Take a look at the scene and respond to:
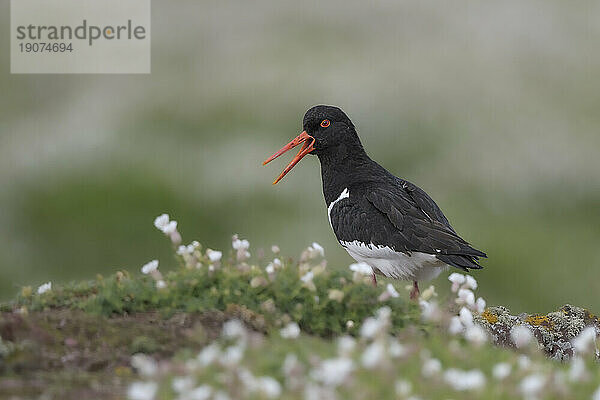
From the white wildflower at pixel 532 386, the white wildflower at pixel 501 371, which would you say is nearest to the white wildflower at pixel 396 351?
the white wildflower at pixel 501 371

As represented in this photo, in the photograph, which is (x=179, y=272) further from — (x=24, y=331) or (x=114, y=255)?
(x=114, y=255)

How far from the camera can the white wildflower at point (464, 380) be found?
5.54 meters

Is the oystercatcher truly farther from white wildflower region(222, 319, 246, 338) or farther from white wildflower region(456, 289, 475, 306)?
white wildflower region(222, 319, 246, 338)

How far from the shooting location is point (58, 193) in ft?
82.4

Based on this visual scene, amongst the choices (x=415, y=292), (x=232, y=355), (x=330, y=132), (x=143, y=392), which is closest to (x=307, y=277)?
(x=232, y=355)

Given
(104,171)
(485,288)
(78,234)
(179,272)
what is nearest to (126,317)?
(179,272)

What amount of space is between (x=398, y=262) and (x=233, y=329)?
16.2 feet

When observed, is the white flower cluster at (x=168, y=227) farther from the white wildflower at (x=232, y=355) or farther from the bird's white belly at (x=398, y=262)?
the bird's white belly at (x=398, y=262)

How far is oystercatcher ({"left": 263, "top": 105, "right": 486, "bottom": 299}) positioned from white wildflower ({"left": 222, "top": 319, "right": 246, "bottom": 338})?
12.8 feet

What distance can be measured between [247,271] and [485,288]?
14074 millimetres

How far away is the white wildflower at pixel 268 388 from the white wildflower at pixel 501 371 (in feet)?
4.64

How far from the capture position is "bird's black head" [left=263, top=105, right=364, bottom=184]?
12.6m

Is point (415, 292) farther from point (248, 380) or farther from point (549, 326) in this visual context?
point (248, 380)

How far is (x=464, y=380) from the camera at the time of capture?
5633 mm
